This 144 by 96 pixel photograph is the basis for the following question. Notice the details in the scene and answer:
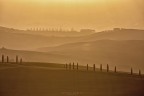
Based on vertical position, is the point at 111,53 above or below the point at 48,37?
below

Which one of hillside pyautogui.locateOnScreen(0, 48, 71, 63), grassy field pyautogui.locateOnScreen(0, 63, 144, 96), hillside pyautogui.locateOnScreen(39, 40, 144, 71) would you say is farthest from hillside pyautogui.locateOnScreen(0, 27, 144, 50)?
grassy field pyautogui.locateOnScreen(0, 63, 144, 96)

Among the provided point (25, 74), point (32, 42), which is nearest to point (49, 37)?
point (32, 42)

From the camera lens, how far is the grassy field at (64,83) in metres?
38.7

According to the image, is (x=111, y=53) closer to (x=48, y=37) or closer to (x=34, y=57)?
(x=34, y=57)

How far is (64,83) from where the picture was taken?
43.0 meters

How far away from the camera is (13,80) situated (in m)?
44.2

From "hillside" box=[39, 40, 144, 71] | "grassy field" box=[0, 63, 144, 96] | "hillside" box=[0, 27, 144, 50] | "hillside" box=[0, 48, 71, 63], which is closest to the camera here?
"grassy field" box=[0, 63, 144, 96]

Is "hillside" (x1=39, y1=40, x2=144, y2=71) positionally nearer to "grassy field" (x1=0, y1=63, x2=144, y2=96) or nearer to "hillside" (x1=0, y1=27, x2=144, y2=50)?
"hillside" (x1=0, y1=27, x2=144, y2=50)

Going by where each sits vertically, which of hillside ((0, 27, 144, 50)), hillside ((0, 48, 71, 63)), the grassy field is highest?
hillside ((0, 27, 144, 50))

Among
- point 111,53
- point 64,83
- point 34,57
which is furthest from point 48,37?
point 64,83

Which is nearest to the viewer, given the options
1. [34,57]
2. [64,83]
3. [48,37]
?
[64,83]

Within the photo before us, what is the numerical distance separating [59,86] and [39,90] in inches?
128

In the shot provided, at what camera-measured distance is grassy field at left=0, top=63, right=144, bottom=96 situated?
3872 centimetres

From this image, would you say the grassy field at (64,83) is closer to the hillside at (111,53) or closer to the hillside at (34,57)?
the hillside at (111,53)
